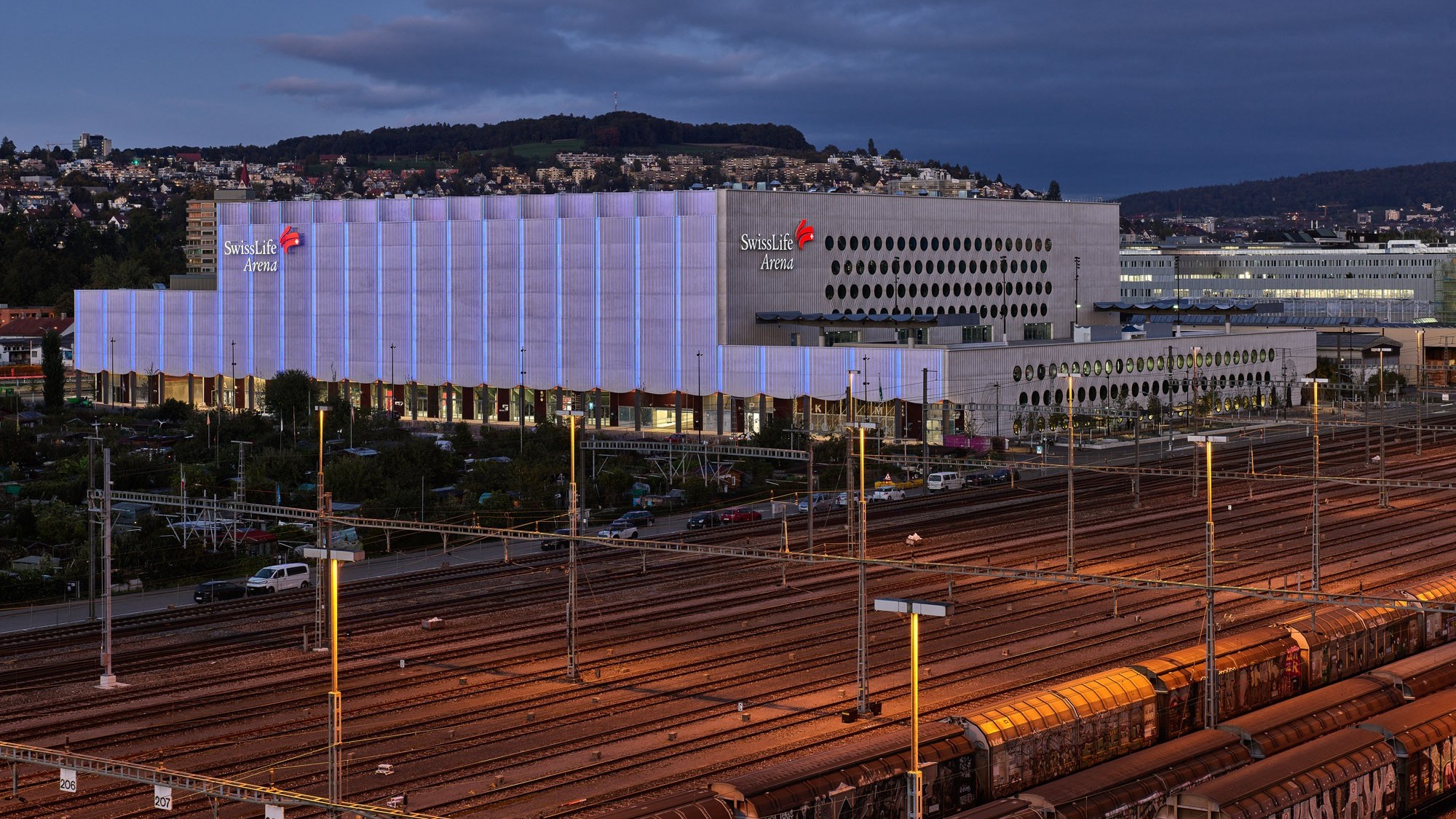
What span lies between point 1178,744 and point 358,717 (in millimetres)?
18891

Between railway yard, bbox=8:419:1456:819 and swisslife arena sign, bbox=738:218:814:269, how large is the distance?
1584 inches

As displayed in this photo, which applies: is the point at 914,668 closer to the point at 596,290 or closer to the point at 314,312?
the point at 596,290

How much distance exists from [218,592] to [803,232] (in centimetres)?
6140

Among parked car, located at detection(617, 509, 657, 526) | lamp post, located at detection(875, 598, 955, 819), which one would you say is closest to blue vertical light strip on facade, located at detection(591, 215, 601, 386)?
parked car, located at detection(617, 509, 657, 526)

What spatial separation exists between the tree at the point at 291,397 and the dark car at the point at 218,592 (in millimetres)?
51217

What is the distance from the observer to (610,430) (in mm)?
109938

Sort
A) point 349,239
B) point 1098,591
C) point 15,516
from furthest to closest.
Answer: point 349,239 < point 15,516 < point 1098,591

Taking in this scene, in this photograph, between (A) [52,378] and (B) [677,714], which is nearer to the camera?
(B) [677,714]

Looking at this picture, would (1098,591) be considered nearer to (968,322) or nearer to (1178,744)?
(1178,744)

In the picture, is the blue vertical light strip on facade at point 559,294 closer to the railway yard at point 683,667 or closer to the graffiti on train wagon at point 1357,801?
the railway yard at point 683,667

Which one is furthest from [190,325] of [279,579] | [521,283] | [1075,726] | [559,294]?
[1075,726]

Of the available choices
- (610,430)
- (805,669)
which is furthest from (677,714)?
(610,430)

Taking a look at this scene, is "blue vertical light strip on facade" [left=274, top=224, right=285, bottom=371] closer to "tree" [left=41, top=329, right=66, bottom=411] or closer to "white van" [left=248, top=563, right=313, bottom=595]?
"tree" [left=41, top=329, right=66, bottom=411]

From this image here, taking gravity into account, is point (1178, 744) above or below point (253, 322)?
below
